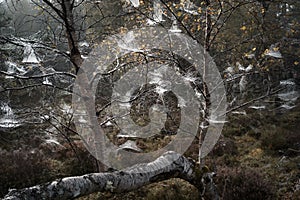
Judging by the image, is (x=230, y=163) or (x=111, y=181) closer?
(x=111, y=181)

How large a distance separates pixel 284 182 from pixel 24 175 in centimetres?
560

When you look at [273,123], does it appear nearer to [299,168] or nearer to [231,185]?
[299,168]

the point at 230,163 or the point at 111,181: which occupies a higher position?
the point at 111,181

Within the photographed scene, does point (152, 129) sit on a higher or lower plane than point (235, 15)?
lower

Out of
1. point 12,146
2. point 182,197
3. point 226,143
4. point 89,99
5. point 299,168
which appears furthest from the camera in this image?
point 12,146

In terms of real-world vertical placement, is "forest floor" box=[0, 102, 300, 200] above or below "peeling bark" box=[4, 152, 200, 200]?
below

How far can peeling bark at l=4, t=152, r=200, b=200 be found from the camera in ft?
6.17

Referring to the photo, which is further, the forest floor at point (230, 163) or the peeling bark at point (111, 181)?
the forest floor at point (230, 163)

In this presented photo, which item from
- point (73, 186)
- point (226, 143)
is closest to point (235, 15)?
point (226, 143)

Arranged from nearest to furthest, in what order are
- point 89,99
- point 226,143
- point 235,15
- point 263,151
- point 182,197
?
point 89,99, point 182,197, point 263,151, point 226,143, point 235,15

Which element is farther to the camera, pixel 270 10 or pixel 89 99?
pixel 270 10

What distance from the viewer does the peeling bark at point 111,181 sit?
188cm

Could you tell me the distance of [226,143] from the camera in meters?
7.40

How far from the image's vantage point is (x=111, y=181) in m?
2.41
